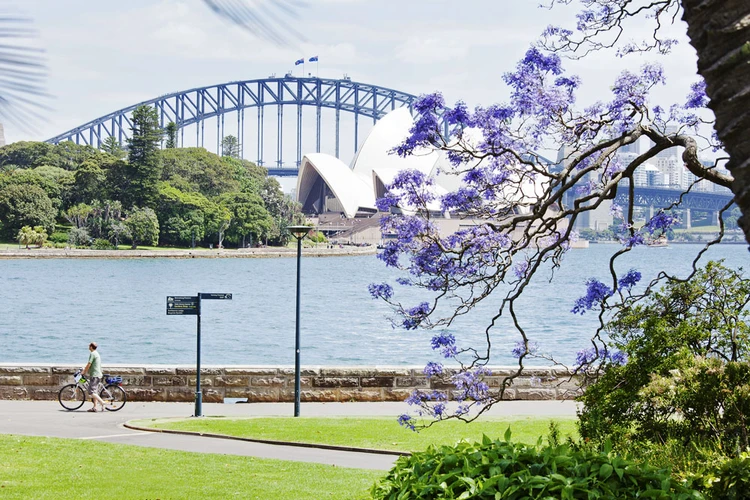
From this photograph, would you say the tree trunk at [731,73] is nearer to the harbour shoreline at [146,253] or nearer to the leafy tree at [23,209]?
the leafy tree at [23,209]

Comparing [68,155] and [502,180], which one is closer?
[502,180]

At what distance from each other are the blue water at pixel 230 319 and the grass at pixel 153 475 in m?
10.3

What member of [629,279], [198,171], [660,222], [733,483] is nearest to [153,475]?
[629,279]

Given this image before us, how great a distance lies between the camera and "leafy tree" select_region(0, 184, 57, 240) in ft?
225

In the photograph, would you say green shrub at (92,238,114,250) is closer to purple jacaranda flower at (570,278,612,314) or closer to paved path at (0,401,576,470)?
paved path at (0,401,576,470)

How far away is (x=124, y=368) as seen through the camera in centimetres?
1518

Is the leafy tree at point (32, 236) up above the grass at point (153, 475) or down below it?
above

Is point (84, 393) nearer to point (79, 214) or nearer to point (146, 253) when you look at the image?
point (79, 214)

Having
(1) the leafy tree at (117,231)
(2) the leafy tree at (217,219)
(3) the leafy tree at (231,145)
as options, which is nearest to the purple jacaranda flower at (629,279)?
(1) the leafy tree at (117,231)

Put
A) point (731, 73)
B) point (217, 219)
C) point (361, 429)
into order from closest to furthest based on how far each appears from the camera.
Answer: point (731, 73), point (361, 429), point (217, 219)

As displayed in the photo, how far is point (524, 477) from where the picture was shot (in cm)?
419

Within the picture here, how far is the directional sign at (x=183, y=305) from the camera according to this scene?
1375cm

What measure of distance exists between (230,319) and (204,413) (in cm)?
3301

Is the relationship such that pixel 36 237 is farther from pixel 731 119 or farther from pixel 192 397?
pixel 731 119
